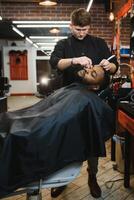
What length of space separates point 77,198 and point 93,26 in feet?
13.9

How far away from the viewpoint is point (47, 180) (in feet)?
4.62

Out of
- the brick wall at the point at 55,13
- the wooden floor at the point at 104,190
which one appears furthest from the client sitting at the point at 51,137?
the brick wall at the point at 55,13

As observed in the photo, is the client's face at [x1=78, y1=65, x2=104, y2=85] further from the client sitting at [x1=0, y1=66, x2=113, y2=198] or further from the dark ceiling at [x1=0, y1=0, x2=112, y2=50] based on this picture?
the dark ceiling at [x1=0, y1=0, x2=112, y2=50]

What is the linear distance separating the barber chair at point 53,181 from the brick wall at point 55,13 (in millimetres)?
4690

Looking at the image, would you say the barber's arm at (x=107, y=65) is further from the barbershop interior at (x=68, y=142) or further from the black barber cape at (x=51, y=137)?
the black barber cape at (x=51, y=137)

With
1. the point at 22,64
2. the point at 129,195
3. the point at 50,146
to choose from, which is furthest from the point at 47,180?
the point at 22,64

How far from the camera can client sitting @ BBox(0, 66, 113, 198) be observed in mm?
1294

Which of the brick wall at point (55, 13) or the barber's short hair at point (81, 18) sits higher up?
the brick wall at point (55, 13)

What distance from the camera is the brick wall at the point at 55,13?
575 cm

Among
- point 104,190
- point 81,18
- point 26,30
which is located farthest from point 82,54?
point 26,30

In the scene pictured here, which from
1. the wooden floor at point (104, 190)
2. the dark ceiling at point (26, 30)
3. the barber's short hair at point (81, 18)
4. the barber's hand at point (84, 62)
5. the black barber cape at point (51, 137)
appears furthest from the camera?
the dark ceiling at point (26, 30)

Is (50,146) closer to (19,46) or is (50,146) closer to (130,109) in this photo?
(130,109)

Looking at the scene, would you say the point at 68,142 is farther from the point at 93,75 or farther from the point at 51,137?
the point at 93,75

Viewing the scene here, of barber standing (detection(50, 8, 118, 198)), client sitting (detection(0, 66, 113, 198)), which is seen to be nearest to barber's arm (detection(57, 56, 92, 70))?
barber standing (detection(50, 8, 118, 198))
